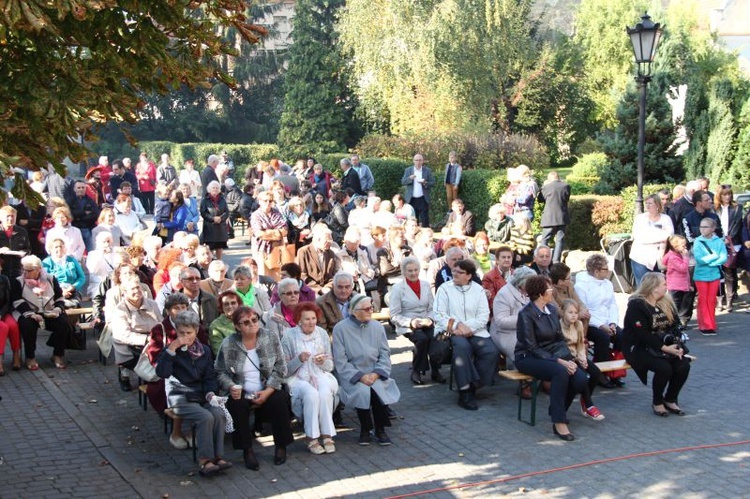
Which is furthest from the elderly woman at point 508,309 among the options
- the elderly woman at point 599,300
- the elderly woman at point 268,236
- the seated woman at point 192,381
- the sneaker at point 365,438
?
the elderly woman at point 268,236

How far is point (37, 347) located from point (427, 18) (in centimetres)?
2384

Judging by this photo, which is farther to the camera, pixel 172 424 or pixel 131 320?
pixel 131 320

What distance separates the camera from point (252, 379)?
9281 mm

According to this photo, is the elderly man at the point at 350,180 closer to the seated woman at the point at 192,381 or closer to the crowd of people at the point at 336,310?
the crowd of people at the point at 336,310

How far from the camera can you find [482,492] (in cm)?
835

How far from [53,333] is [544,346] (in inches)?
234

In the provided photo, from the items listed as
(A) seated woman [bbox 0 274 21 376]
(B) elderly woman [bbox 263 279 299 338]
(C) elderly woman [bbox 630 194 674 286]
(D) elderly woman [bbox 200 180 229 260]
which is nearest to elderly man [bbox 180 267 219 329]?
(B) elderly woman [bbox 263 279 299 338]

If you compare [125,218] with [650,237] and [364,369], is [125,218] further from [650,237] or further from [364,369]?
[650,237]

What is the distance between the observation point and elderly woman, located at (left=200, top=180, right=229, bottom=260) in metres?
17.6

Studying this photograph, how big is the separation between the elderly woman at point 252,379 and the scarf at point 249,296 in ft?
5.34

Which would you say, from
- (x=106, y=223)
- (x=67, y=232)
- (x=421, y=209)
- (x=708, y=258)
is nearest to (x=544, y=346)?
(x=708, y=258)

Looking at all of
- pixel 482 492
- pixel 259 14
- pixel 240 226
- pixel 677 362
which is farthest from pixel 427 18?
pixel 482 492

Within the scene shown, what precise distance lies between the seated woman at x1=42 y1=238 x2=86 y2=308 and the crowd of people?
0.07ft

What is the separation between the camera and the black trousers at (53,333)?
11820 millimetres
